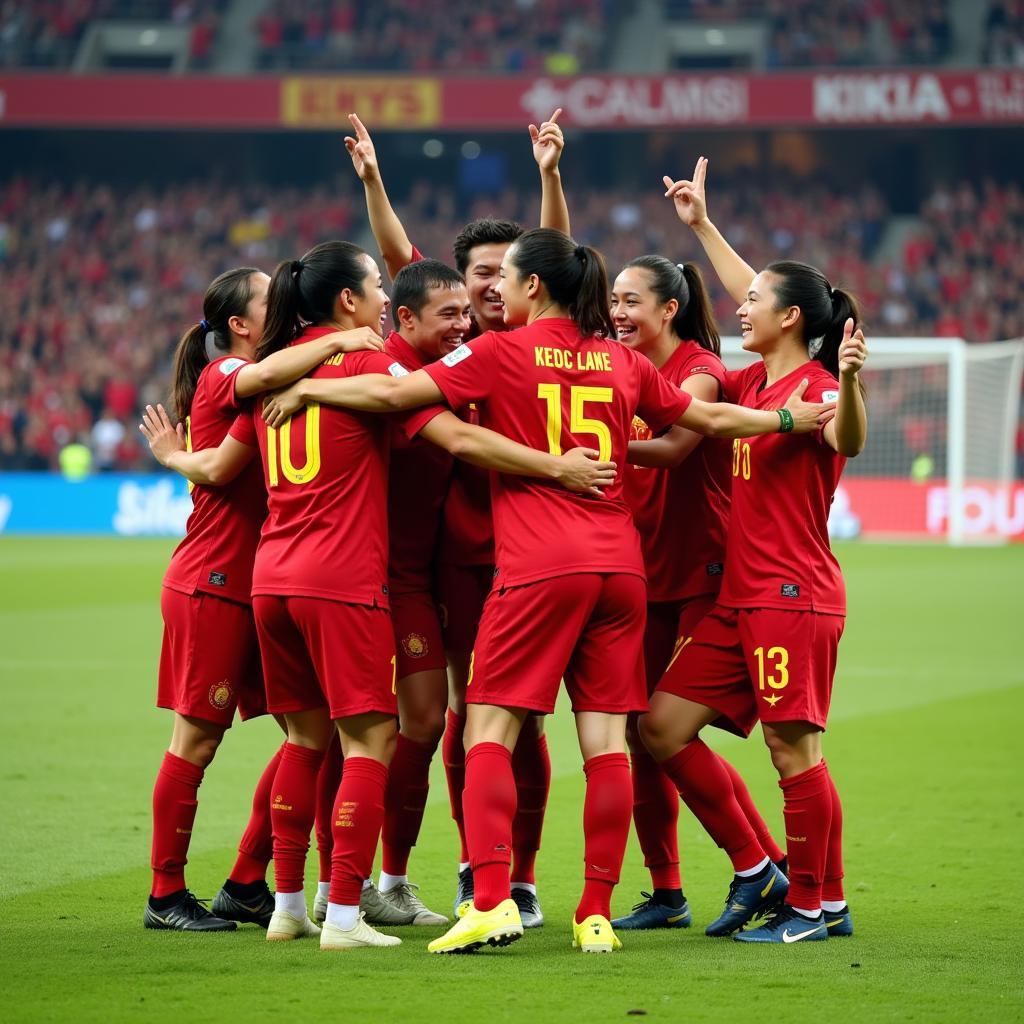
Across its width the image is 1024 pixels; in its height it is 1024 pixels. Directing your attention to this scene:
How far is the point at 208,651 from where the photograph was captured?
214 inches

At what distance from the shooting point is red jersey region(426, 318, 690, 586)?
4.98m

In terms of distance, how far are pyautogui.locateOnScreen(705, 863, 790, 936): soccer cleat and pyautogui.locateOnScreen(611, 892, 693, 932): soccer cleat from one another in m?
0.14

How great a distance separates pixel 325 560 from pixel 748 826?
1.69m

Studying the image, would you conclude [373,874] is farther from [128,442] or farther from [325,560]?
[128,442]

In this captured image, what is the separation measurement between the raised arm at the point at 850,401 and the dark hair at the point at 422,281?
4.40 feet

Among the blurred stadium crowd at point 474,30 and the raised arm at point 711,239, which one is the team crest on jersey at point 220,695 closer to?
the raised arm at point 711,239

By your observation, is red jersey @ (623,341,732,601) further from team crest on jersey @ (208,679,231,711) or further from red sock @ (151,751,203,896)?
red sock @ (151,751,203,896)

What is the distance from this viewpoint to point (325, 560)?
499 centimetres

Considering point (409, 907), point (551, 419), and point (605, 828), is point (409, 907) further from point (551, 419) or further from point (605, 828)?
point (551, 419)

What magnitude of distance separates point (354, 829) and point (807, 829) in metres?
1.44

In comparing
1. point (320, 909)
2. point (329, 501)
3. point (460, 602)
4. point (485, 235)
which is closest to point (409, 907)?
point (320, 909)

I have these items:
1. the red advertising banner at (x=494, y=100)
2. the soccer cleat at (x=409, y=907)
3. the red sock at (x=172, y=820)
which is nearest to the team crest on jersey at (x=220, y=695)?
the red sock at (x=172, y=820)

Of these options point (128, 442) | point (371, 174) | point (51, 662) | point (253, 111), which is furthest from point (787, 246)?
point (371, 174)

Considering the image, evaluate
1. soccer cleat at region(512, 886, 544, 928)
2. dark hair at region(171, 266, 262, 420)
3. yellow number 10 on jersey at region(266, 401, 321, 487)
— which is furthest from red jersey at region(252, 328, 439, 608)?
soccer cleat at region(512, 886, 544, 928)
